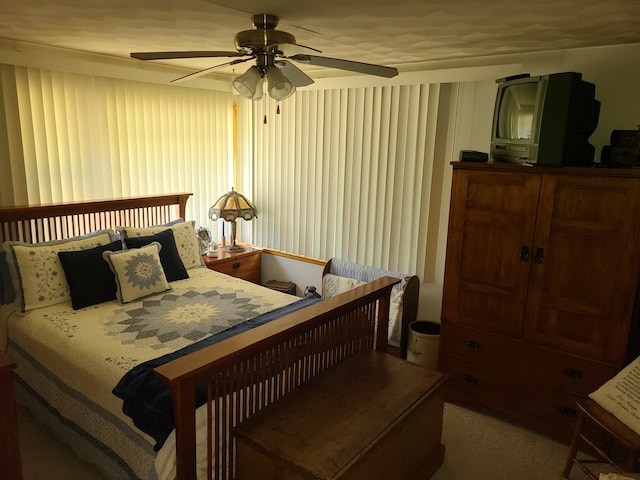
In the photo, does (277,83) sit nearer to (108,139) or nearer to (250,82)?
(250,82)

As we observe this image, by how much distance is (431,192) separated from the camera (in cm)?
356

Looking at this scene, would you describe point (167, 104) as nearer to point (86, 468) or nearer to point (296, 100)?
point (296, 100)

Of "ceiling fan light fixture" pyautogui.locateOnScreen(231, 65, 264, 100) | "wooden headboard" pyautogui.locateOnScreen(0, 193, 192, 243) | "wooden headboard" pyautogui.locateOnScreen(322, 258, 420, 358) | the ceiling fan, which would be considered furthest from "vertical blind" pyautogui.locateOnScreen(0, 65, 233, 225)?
"ceiling fan light fixture" pyautogui.locateOnScreen(231, 65, 264, 100)

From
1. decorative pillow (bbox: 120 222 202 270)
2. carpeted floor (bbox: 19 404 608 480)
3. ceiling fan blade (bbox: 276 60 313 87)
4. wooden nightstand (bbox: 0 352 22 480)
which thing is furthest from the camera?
decorative pillow (bbox: 120 222 202 270)

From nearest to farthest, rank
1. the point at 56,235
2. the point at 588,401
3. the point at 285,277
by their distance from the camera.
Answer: the point at 588,401 → the point at 56,235 → the point at 285,277

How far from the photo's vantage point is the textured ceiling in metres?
1.97

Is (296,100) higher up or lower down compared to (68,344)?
higher up

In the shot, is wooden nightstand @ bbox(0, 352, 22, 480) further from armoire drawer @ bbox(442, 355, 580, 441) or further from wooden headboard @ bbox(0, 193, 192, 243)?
armoire drawer @ bbox(442, 355, 580, 441)

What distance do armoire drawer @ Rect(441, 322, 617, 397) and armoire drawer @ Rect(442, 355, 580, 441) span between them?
0.04m

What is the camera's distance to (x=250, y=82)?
2.10 m

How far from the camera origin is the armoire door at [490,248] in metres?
2.72

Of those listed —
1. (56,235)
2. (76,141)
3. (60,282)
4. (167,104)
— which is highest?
(167,104)

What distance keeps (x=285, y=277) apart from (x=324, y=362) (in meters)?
2.15

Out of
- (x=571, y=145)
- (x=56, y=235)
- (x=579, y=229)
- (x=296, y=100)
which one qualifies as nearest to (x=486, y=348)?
(x=579, y=229)
